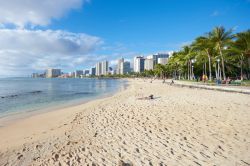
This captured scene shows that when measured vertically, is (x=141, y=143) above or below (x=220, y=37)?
below

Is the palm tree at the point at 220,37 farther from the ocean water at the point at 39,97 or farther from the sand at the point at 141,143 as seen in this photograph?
the sand at the point at 141,143

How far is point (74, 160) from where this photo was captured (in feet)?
16.4

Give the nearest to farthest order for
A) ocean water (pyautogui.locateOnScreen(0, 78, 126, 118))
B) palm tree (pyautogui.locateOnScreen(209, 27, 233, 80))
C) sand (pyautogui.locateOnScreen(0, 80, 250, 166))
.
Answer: sand (pyautogui.locateOnScreen(0, 80, 250, 166)), ocean water (pyautogui.locateOnScreen(0, 78, 126, 118)), palm tree (pyautogui.locateOnScreen(209, 27, 233, 80))

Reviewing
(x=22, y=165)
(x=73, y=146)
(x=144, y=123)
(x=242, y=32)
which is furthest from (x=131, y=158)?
(x=242, y=32)

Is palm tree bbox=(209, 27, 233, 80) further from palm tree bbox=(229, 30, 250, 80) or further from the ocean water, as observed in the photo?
the ocean water

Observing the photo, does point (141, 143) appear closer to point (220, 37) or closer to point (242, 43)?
point (220, 37)

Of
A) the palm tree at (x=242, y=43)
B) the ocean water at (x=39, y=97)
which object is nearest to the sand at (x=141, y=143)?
the ocean water at (x=39, y=97)

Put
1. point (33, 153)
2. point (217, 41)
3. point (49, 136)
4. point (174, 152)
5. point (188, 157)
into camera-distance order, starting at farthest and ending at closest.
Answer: point (217, 41) < point (49, 136) < point (33, 153) < point (174, 152) < point (188, 157)

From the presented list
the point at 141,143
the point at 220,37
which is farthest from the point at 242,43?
the point at 141,143

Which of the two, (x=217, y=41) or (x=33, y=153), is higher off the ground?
(x=217, y=41)

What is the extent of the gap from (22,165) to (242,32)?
1653 inches

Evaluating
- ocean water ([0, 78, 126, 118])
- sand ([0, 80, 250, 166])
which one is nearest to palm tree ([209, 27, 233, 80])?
ocean water ([0, 78, 126, 118])

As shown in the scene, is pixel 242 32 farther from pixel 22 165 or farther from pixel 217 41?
pixel 22 165

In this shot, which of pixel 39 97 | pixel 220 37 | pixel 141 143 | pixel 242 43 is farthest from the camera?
pixel 242 43
